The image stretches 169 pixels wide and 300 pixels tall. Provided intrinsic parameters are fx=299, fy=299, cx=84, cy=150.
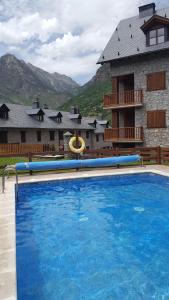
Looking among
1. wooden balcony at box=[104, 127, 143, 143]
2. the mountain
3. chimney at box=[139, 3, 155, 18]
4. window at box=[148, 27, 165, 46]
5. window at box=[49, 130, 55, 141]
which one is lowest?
wooden balcony at box=[104, 127, 143, 143]

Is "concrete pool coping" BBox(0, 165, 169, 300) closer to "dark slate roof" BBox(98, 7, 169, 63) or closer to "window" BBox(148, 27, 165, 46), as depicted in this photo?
"dark slate roof" BBox(98, 7, 169, 63)

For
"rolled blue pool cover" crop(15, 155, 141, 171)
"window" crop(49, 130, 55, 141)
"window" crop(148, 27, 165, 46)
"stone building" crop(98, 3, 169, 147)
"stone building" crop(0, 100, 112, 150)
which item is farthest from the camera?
"window" crop(49, 130, 55, 141)

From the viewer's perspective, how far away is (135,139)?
26.8m

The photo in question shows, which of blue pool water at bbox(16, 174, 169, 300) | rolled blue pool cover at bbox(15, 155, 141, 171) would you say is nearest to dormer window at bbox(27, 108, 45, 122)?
rolled blue pool cover at bbox(15, 155, 141, 171)

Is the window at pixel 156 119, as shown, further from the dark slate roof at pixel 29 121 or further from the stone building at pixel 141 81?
the dark slate roof at pixel 29 121

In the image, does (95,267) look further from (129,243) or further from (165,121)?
(165,121)

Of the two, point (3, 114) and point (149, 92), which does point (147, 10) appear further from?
point (3, 114)

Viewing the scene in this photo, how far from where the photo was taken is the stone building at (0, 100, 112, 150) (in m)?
37.4

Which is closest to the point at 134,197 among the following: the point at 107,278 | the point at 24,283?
the point at 107,278

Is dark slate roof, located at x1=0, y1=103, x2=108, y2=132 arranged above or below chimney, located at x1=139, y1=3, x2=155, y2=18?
below

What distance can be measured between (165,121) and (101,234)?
18.4 metres

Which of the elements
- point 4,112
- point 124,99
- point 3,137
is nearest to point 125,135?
point 124,99

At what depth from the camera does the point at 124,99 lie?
2767 centimetres

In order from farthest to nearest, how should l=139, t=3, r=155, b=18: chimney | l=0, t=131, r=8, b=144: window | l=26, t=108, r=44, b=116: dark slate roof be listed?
1. l=26, t=108, r=44, b=116: dark slate roof
2. l=0, t=131, r=8, b=144: window
3. l=139, t=3, r=155, b=18: chimney
